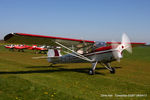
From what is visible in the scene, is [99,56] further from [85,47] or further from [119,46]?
[119,46]

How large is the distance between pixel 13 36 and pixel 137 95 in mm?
7436

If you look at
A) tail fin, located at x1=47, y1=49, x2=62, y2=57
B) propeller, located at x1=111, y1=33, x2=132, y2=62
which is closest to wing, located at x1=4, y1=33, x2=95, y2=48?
tail fin, located at x1=47, y1=49, x2=62, y2=57

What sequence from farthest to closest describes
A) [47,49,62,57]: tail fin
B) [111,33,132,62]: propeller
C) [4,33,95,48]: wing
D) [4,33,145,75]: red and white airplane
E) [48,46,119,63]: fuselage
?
[47,49,62,57]: tail fin, [48,46,119,63]: fuselage, [4,33,145,75]: red and white airplane, [111,33,132,62]: propeller, [4,33,95,48]: wing

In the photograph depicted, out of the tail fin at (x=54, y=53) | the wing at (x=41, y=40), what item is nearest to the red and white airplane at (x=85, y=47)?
the wing at (x=41, y=40)

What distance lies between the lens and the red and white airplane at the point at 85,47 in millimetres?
9797

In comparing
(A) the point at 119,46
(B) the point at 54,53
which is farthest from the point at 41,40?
(A) the point at 119,46

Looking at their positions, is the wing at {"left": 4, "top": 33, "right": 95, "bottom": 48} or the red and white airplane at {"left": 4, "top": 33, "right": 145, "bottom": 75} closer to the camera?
the wing at {"left": 4, "top": 33, "right": 95, "bottom": 48}

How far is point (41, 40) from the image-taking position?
10672 millimetres

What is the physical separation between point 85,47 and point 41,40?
128 inches

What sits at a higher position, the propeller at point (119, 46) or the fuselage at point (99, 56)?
the propeller at point (119, 46)

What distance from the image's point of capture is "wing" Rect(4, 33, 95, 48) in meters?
9.52

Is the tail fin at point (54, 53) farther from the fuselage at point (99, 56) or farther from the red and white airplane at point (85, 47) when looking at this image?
the fuselage at point (99, 56)

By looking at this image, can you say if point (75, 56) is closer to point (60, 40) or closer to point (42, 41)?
point (60, 40)

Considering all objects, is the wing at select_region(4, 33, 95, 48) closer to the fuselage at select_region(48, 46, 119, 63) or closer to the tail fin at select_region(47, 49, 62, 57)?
the fuselage at select_region(48, 46, 119, 63)
